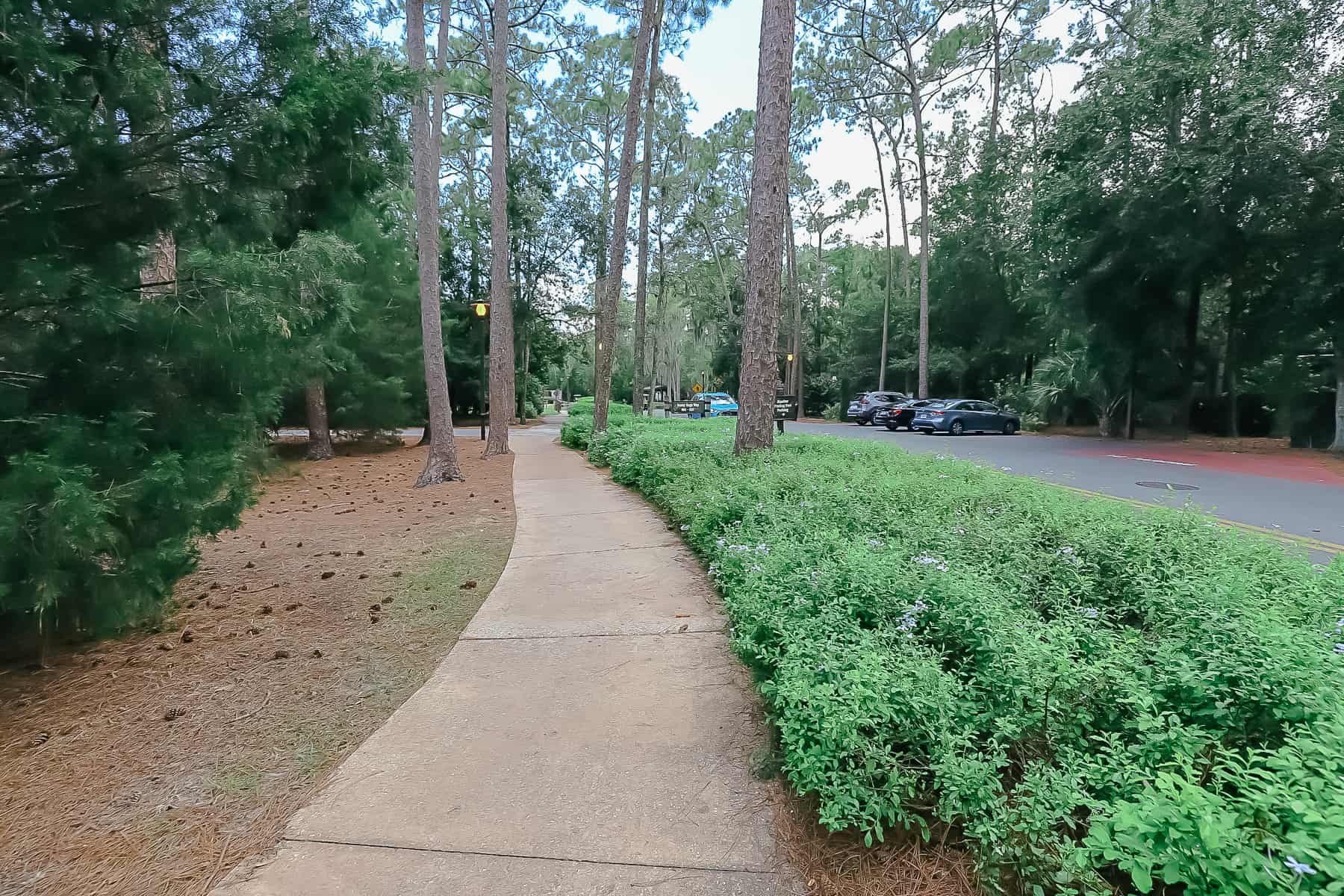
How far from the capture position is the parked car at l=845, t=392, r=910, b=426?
107 feet

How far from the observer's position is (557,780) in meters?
2.78

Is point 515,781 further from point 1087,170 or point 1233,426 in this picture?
point 1233,426

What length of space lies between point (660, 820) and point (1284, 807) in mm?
1826

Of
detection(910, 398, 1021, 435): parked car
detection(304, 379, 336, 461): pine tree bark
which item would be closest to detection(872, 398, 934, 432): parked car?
detection(910, 398, 1021, 435): parked car

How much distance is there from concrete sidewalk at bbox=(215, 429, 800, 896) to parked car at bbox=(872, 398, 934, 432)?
25143 mm

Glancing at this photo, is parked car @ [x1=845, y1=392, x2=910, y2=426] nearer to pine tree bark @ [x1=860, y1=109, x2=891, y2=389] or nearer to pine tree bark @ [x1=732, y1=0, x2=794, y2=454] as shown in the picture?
pine tree bark @ [x1=860, y1=109, x2=891, y2=389]

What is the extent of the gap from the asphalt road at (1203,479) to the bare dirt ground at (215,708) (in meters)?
5.32

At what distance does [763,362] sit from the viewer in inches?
345

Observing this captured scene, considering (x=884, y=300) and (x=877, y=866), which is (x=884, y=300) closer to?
(x=884, y=300)

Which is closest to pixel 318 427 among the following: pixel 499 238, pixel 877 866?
pixel 499 238

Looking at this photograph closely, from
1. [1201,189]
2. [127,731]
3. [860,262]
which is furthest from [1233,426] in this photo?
[860,262]

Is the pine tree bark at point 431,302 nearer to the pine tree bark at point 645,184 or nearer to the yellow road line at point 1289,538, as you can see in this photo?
the yellow road line at point 1289,538

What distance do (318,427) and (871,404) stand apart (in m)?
24.8

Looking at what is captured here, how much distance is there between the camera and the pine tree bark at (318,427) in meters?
16.0
